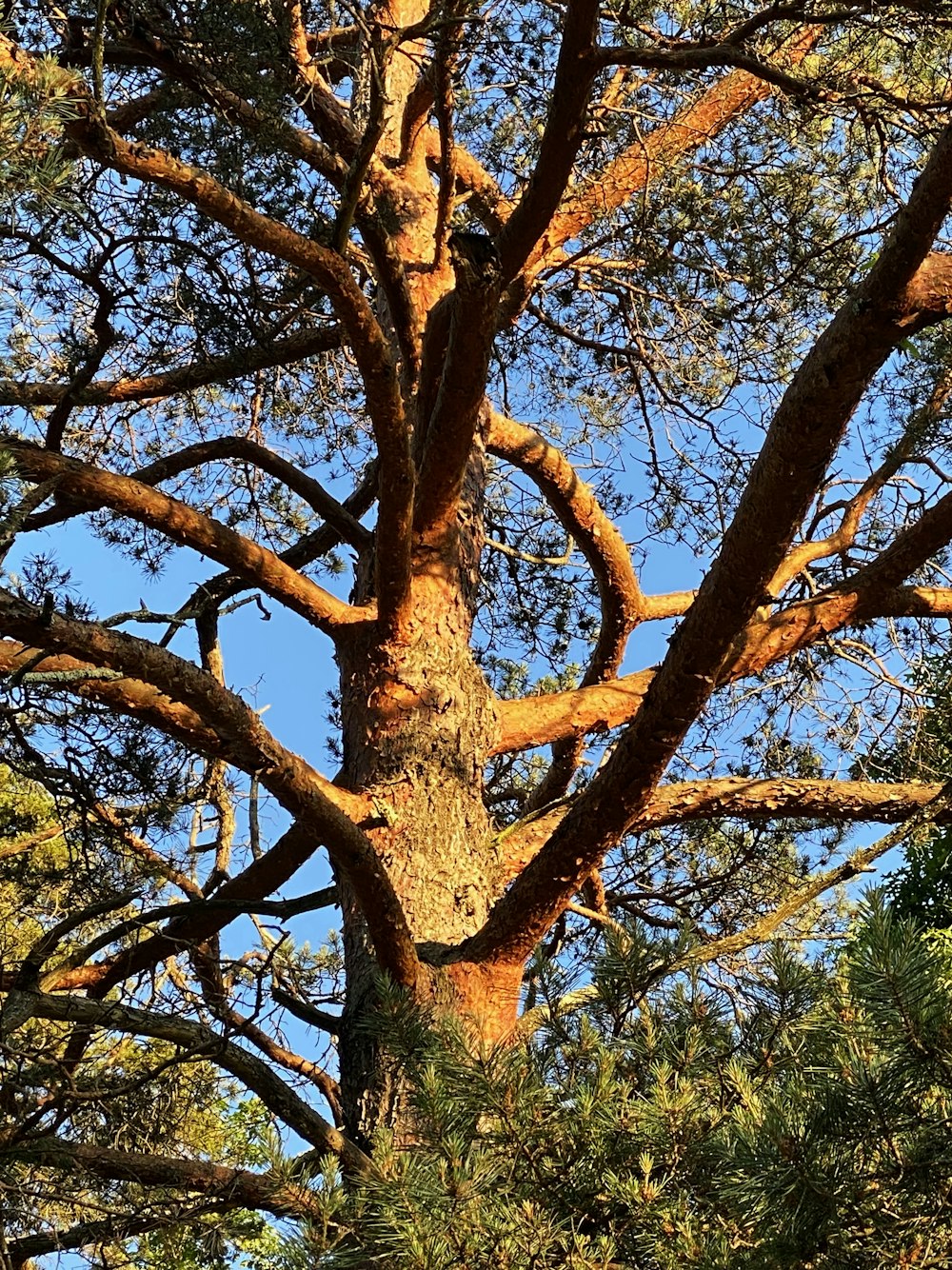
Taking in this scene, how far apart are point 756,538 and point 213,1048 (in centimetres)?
152

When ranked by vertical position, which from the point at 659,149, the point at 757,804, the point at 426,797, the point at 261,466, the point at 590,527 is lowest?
the point at 757,804

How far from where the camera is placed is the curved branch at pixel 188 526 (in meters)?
3.22

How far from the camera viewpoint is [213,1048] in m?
2.74

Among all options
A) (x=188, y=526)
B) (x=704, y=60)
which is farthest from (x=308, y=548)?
(x=704, y=60)

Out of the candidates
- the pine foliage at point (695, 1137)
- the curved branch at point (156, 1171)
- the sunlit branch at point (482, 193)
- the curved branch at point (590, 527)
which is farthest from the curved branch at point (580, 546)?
the pine foliage at point (695, 1137)

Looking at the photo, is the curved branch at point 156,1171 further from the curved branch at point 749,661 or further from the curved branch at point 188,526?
the curved branch at point 749,661

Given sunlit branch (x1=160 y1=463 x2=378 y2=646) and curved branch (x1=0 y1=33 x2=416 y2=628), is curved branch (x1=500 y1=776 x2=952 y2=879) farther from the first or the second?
sunlit branch (x1=160 y1=463 x2=378 y2=646)

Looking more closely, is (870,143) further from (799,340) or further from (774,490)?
(774,490)

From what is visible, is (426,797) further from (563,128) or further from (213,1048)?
(563,128)

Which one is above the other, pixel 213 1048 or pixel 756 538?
pixel 756 538

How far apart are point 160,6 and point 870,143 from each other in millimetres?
2467

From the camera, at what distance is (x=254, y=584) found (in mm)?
4059

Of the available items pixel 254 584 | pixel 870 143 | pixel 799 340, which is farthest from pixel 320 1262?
pixel 799 340

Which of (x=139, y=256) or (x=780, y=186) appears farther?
(x=780, y=186)
